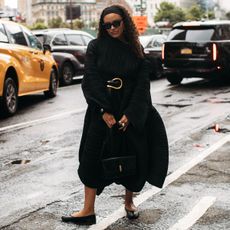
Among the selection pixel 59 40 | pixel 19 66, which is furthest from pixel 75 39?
pixel 19 66

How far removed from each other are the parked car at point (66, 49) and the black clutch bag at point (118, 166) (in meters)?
12.3

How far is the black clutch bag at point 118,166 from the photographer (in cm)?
425

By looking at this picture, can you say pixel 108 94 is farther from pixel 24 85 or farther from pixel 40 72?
pixel 40 72

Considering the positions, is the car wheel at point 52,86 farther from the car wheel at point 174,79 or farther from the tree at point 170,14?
the tree at point 170,14

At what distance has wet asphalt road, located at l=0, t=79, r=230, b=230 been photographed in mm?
4609

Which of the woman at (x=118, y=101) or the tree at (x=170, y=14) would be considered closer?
the woman at (x=118, y=101)

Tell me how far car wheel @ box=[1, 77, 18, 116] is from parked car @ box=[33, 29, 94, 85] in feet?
19.0

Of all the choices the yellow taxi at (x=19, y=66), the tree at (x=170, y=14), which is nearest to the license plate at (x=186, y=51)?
the yellow taxi at (x=19, y=66)

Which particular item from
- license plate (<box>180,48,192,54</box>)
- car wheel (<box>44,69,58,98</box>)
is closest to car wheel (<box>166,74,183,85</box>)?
license plate (<box>180,48,192,54</box>)

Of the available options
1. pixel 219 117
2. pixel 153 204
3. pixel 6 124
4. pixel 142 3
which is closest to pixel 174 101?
pixel 219 117

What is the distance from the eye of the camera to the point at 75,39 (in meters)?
Answer: 17.9

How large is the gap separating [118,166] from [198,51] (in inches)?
432

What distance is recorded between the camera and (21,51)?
1110 cm

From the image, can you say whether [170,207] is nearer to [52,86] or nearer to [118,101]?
[118,101]
